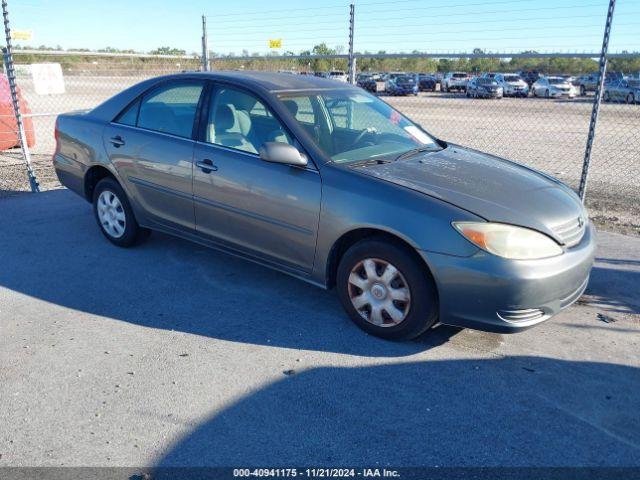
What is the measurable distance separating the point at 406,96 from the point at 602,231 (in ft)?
100

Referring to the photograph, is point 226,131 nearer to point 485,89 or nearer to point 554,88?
point 485,89

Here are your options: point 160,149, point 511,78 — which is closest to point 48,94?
point 160,149

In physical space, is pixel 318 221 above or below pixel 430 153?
below

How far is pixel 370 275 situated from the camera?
12.3 feet

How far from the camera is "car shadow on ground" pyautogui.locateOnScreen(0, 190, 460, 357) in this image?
3895 millimetres

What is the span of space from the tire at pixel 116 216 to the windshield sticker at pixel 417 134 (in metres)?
2.63

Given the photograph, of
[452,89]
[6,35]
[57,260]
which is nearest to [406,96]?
[452,89]

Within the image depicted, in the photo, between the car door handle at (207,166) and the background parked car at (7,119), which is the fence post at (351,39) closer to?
the car door handle at (207,166)

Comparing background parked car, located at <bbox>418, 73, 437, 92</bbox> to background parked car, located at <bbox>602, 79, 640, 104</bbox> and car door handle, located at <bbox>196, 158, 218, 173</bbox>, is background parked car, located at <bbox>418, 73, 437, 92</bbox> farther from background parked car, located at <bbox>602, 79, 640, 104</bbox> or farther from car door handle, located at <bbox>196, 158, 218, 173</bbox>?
car door handle, located at <bbox>196, 158, 218, 173</bbox>

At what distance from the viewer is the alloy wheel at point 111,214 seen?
5.38 m

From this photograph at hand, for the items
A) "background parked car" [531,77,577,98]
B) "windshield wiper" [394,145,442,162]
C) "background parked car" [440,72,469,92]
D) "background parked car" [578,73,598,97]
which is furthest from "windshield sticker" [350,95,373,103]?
"background parked car" [440,72,469,92]

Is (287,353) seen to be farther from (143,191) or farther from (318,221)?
(143,191)

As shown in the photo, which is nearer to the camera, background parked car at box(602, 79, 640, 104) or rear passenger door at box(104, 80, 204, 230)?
rear passenger door at box(104, 80, 204, 230)

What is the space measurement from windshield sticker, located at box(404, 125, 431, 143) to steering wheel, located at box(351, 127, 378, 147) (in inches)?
14.2
